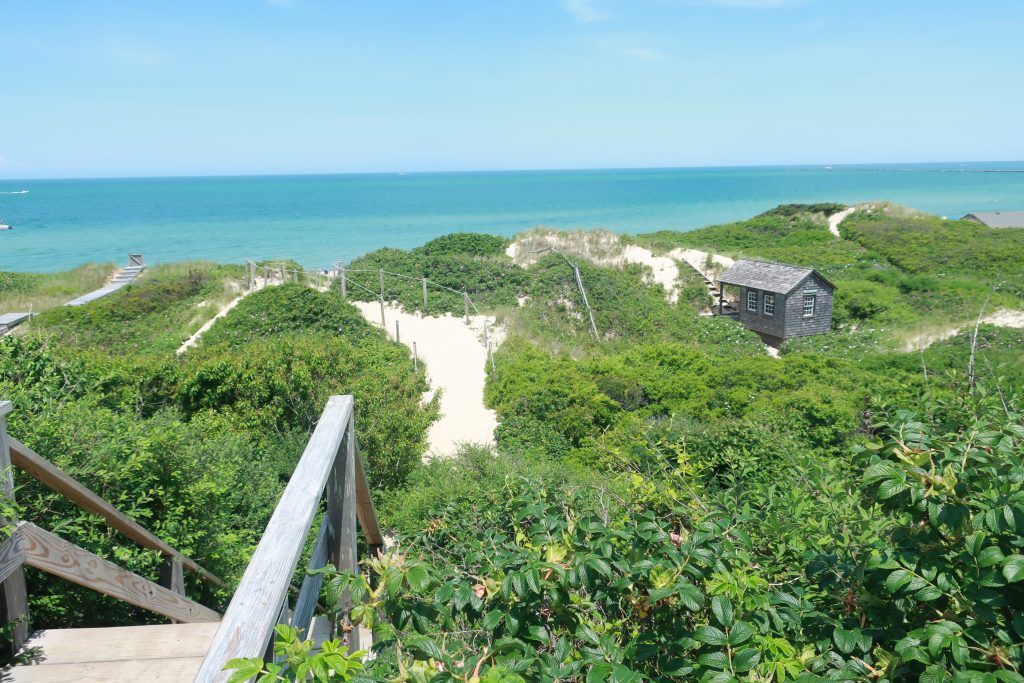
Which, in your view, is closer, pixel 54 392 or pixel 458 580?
pixel 458 580

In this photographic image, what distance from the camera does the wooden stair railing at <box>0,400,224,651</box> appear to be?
8.38 ft

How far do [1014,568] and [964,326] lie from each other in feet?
71.9

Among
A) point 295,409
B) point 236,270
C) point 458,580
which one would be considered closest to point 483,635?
point 458,580

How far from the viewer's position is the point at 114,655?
2865mm

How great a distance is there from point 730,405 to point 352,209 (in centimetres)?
9432

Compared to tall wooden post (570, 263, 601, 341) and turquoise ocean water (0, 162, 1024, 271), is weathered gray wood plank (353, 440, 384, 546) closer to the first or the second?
tall wooden post (570, 263, 601, 341)

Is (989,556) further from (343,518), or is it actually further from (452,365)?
(452,365)

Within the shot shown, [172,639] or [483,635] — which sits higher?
[483,635]

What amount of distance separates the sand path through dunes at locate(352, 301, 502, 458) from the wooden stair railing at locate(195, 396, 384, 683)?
8261mm

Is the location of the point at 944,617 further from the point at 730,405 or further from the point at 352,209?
the point at 352,209

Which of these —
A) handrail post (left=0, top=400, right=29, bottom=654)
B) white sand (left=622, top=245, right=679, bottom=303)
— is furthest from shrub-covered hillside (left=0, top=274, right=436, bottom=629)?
white sand (left=622, top=245, right=679, bottom=303)

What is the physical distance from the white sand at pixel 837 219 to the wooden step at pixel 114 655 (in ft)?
145

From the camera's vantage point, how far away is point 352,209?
101 metres

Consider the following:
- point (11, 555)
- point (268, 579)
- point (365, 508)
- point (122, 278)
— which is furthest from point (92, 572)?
point (122, 278)
